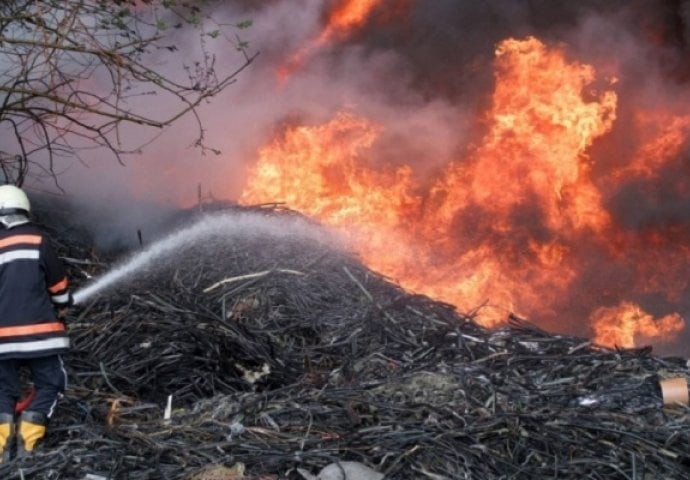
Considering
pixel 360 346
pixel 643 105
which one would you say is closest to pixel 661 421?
pixel 360 346

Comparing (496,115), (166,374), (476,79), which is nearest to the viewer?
(166,374)

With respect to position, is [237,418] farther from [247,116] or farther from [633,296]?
[633,296]

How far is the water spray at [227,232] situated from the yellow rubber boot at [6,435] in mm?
3641

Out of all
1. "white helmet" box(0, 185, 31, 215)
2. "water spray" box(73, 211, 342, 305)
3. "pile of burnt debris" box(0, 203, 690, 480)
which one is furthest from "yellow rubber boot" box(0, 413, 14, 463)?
"water spray" box(73, 211, 342, 305)

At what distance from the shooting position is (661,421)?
5086mm

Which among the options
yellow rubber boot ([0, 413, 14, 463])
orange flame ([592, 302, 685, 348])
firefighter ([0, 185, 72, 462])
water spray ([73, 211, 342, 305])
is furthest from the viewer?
orange flame ([592, 302, 685, 348])

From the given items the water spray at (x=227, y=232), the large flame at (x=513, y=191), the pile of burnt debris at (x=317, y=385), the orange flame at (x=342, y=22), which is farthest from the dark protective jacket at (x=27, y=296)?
the orange flame at (x=342, y=22)

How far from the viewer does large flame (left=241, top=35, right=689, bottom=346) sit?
10.6 meters

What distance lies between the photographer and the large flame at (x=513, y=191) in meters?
10.6

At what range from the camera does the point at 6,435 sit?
16.1 feet

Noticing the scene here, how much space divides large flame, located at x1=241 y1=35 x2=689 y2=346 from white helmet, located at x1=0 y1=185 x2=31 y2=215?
5.38 meters


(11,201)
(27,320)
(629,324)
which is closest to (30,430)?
(27,320)

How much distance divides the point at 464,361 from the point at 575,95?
600cm

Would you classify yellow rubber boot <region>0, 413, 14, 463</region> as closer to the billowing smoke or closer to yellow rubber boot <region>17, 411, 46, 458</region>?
yellow rubber boot <region>17, 411, 46, 458</region>
